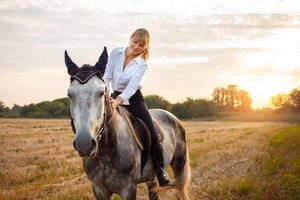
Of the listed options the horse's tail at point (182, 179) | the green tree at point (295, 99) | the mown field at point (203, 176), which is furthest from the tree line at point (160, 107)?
the horse's tail at point (182, 179)

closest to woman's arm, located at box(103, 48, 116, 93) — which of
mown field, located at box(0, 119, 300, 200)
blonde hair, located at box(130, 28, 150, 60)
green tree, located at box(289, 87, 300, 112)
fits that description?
blonde hair, located at box(130, 28, 150, 60)

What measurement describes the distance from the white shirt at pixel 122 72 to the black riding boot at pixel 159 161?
0.84m

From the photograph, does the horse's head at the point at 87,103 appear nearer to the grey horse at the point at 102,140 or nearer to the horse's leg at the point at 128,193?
the grey horse at the point at 102,140

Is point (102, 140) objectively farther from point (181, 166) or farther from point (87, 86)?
point (181, 166)

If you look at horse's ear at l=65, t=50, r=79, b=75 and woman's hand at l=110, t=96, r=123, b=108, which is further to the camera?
woman's hand at l=110, t=96, r=123, b=108

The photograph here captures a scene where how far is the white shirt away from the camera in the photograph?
5.62 metres

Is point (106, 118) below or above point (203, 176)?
above

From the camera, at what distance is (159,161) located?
6152 millimetres

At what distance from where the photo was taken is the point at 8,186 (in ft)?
34.9

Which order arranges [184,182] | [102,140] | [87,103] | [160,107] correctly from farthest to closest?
[160,107], [184,182], [102,140], [87,103]

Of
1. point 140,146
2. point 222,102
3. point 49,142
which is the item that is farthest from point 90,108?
point 222,102

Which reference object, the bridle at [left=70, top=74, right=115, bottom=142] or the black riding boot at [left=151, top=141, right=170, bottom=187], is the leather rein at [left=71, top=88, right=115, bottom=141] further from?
the black riding boot at [left=151, top=141, right=170, bottom=187]

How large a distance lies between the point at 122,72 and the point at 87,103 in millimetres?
1456

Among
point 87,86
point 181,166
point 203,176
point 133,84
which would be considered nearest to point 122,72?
point 133,84
